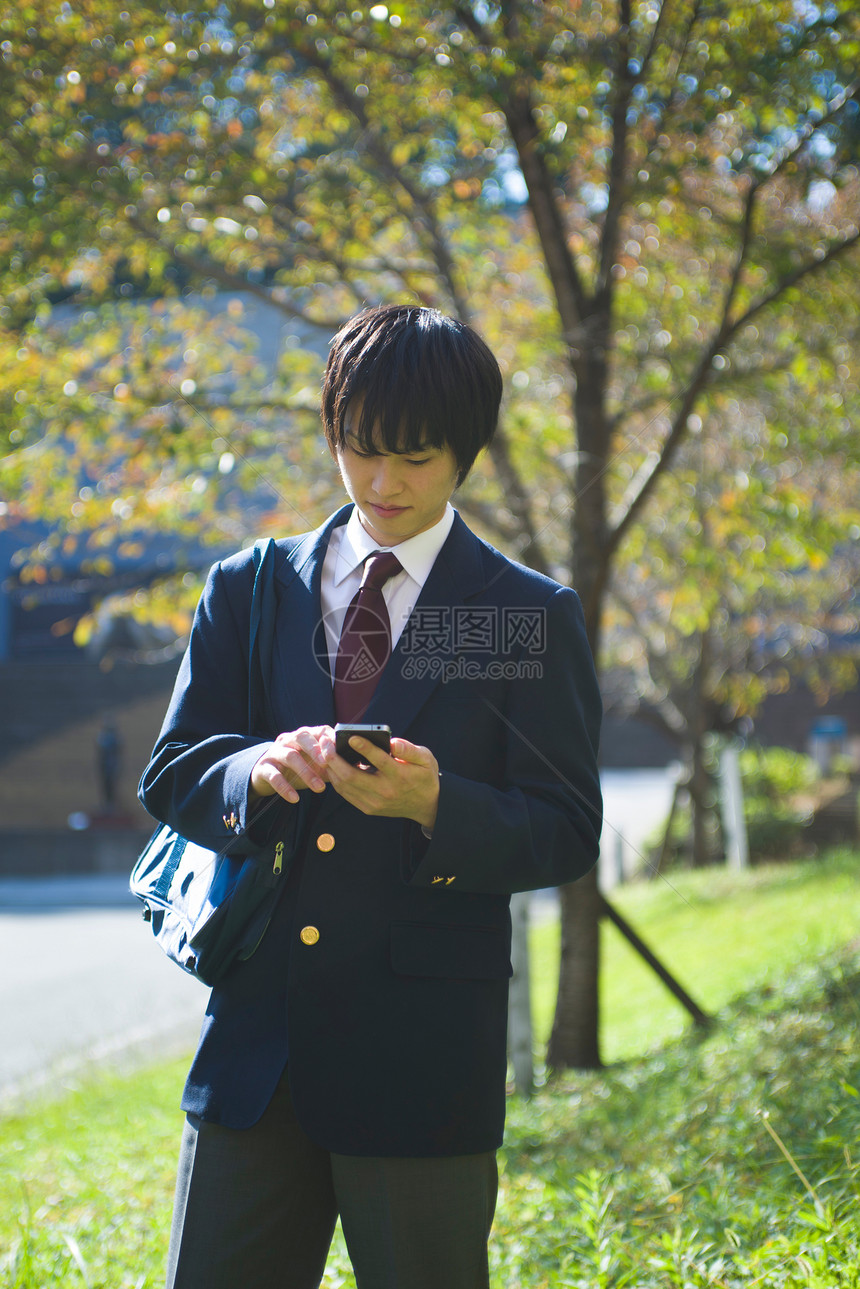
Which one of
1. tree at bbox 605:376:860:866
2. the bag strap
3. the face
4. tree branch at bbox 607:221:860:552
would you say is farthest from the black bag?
tree at bbox 605:376:860:866

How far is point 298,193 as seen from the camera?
5.75 meters

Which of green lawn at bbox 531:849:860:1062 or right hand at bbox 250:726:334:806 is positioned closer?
right hand at bbox 250:726:334:806

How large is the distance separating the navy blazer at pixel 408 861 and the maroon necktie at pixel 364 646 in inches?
1.4

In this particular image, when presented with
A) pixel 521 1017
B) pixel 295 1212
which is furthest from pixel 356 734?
pixel 521 1017

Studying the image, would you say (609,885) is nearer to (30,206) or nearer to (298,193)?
(298,193)

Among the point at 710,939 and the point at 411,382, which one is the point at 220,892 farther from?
the point at 710,939

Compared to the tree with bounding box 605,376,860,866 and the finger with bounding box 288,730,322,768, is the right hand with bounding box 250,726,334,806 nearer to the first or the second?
the finger with bounding box 288,730,322,768

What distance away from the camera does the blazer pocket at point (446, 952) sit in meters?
1.56

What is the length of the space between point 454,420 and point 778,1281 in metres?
1.85

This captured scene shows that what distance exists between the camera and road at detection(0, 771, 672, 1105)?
6.76 metres

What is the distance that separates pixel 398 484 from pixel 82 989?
25.8 feet

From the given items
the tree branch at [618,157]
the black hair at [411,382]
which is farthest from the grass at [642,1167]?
the tree branch at [618,157]

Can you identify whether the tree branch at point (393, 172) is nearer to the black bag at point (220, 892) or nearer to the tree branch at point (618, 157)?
the tree branch at point (618, 157)

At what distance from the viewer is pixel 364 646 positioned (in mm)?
1660
